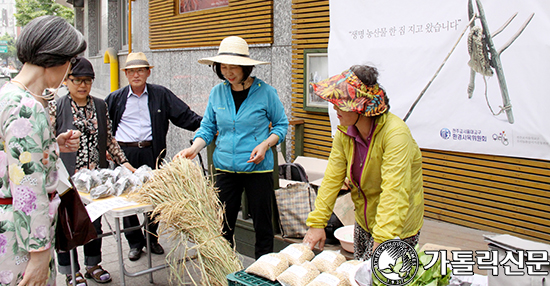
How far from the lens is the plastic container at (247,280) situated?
7.00ft

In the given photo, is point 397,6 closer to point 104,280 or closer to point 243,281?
point 243,281

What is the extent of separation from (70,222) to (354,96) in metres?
1.52

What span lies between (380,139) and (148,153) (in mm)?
2843

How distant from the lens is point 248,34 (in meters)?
6.55

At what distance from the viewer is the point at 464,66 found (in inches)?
160

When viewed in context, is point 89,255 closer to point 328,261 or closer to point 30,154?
point 30,154

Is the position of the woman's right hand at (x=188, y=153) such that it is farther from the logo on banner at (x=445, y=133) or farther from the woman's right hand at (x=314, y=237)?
the logo on banner at (x=445, y=133)

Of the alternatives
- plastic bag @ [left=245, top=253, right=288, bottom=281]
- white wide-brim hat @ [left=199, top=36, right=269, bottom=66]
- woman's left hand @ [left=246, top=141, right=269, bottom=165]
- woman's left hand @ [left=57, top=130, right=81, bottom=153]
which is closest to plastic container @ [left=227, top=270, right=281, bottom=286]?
plastic bag @ [left=245, top=253, right=288, bottom=281]

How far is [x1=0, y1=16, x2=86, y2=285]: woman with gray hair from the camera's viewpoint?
1.90m

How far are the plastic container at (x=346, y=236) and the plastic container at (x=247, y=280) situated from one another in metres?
1.60

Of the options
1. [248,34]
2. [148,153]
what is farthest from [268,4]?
[148,153]

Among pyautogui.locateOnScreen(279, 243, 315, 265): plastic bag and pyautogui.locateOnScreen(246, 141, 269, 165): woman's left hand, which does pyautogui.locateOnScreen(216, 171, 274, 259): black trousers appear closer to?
pyautogui.locateOnScreen(246, 141, 269, 165): woman's left hand

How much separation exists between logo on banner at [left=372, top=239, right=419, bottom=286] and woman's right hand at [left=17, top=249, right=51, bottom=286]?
139 centimetres

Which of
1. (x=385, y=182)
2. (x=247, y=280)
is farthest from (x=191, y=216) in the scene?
(x=385, y=182)
